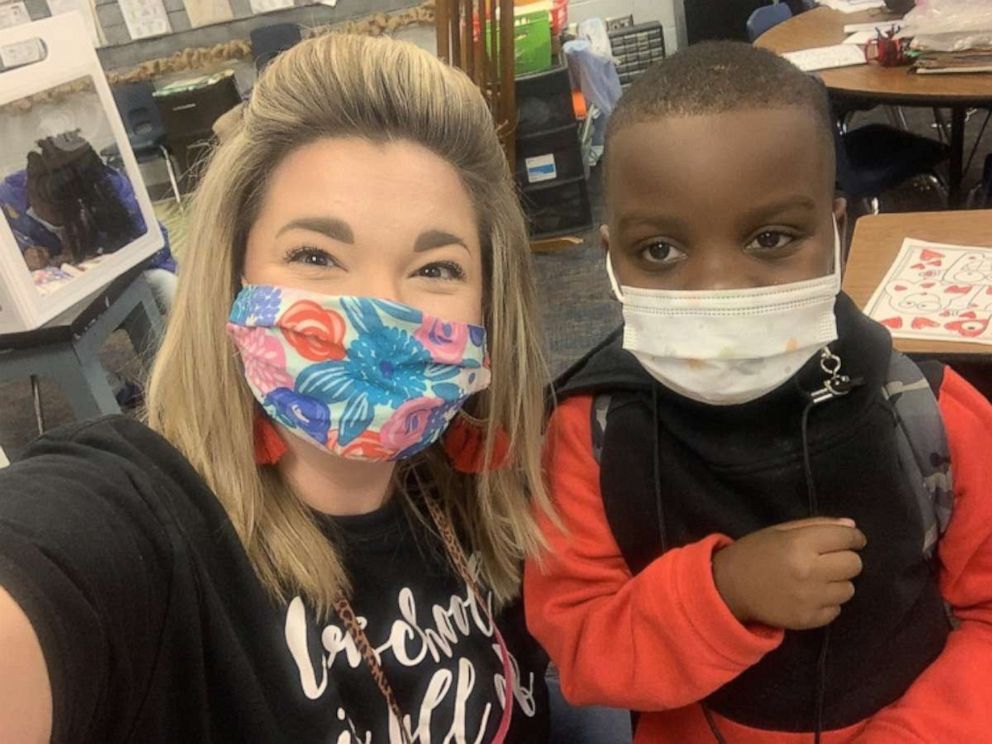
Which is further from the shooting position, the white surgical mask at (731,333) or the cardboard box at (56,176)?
the cardboard box at (56,176)

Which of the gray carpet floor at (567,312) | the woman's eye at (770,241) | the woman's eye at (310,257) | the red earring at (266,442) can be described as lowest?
the gray carpet floor at (567,312)

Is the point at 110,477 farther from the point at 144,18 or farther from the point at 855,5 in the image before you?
the point at 144,18

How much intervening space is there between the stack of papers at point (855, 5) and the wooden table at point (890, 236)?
204 centimetres

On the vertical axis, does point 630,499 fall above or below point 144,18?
below

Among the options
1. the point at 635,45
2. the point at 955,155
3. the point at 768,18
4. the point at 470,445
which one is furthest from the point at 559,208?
the point at 470,445

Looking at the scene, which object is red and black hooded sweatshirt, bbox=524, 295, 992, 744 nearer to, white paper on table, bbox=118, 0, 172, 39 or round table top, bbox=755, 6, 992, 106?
round table top, bbox=755, 6, 992, 106

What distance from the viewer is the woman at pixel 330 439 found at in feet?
2.58

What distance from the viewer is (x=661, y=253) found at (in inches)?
33.3

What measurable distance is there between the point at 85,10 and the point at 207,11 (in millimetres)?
638

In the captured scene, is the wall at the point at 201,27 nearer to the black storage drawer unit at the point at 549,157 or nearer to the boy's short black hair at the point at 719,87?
the black storage drawer unit at the point at 549,157

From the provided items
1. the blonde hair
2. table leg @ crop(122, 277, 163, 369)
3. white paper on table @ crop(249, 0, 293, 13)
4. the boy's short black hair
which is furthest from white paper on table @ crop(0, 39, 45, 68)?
white paper on table @ crop(249, 0, 293, 13)

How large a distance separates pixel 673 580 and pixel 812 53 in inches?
104

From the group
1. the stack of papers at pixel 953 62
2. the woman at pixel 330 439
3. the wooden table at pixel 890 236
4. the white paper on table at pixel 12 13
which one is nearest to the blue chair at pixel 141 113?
the white paper on table at pixel 12 13

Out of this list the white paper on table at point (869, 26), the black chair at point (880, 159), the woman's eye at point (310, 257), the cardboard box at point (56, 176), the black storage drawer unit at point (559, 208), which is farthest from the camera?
the black storage drawer unit at point (559, 208)
